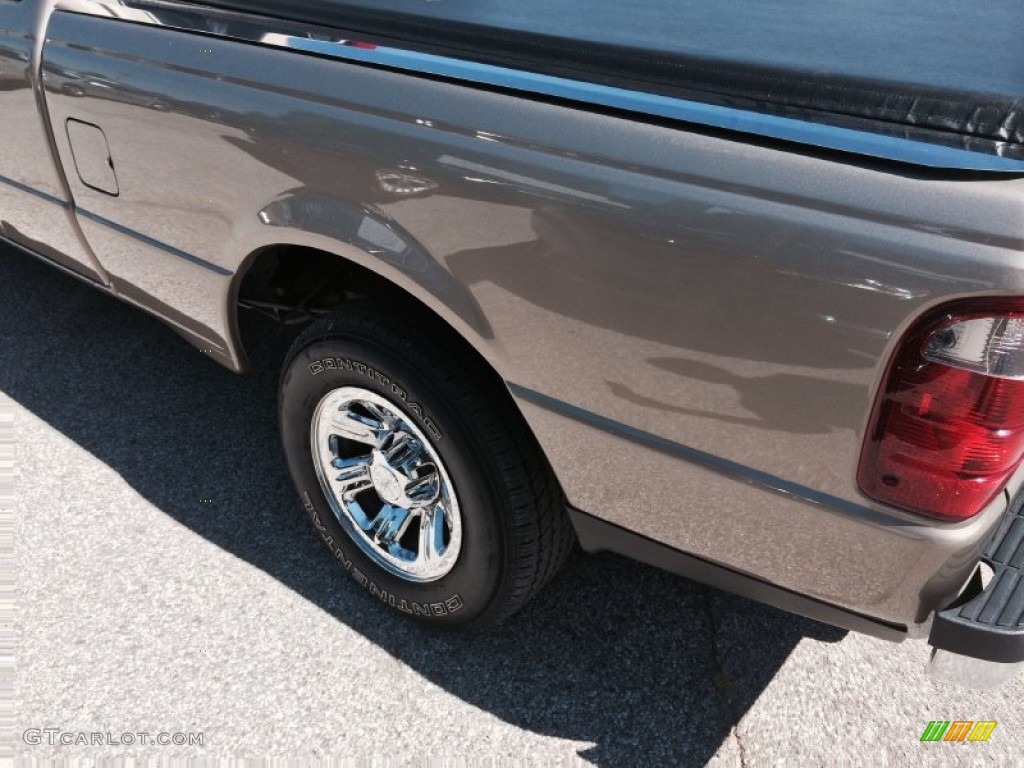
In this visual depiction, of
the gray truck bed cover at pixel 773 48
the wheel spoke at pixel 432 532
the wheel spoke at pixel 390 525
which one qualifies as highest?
the gray truck bed cover at pixel 773 48

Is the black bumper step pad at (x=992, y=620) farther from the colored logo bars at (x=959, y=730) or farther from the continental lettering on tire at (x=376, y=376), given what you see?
the continental lettering on tire at (x=376, y=376)

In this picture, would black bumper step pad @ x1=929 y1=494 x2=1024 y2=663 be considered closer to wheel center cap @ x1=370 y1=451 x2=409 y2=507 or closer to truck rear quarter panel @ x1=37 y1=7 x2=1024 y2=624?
truck rear quarter panel @ x1=37 y1=7 x2=1024 y2=624

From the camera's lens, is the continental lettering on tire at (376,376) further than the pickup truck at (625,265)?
Yes

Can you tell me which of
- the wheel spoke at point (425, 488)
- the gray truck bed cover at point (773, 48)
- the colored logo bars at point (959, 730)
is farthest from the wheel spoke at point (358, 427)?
the colored logo bars at point (959, 730)

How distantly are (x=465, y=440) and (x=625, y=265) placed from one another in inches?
24.1

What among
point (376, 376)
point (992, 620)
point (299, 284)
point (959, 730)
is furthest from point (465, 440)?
point (959, 730)

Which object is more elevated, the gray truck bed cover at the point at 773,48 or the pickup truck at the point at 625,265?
the gray truck bed cover at the point at 773,48

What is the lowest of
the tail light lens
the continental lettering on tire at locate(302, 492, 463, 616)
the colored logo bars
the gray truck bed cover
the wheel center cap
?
the colored logo bars

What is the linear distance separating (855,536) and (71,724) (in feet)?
6.04

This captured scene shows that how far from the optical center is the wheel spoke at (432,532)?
7.35 ft

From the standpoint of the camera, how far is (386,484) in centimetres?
233

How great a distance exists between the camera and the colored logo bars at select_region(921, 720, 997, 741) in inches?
84.3

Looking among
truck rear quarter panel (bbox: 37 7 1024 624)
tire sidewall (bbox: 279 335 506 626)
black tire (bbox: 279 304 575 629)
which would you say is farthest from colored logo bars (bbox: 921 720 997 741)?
tire sidewall (bbox: 279 335 506 626)

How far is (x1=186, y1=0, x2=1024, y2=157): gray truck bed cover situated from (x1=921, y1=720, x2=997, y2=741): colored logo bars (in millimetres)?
1461
